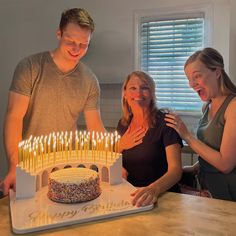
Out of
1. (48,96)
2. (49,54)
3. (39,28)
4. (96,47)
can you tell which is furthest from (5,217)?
(39,28)

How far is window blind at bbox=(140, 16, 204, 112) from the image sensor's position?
3.10 metres

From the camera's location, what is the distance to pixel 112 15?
10.8 ft

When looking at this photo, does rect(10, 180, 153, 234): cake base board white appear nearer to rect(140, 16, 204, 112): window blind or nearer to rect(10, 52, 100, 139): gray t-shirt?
rect(10, 52, 100, 139): gray t-shirt

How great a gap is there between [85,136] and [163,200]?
1.49 ft

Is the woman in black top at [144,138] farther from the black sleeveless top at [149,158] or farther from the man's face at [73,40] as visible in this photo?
the man's face at [73,40]

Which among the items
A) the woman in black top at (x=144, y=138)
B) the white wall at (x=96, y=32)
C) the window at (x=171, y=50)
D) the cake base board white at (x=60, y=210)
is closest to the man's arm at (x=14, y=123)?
the cake base board white at (x=60, y=210)

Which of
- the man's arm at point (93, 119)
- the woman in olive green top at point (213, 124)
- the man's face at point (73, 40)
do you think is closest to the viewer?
the woman in olive green top at point (213, 124)

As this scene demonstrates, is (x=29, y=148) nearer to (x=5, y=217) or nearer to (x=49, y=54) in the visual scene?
(x=5, y=217)

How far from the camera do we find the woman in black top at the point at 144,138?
5.75ft

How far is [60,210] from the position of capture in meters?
1.20

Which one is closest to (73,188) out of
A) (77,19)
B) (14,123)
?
(14,123)

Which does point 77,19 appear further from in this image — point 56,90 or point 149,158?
point 149,158

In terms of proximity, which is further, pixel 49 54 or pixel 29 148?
pixel 49 54

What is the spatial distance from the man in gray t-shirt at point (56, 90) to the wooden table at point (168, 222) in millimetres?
597
